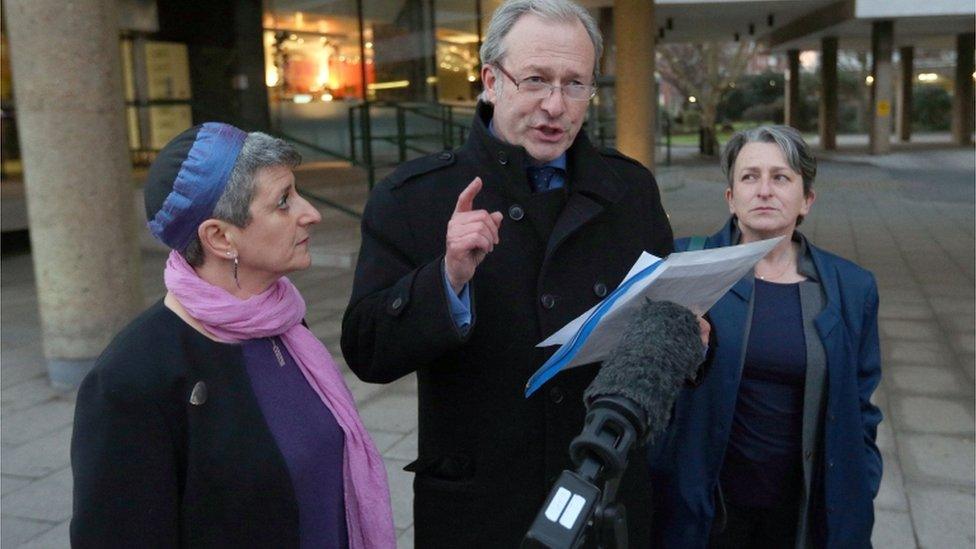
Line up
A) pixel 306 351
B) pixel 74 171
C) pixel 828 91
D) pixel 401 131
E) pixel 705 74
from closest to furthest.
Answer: pixel 306 351, pixel 74 171, pixel 401 131, pixel 828 91, pixel 705 74

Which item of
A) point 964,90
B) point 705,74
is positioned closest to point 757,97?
point 705,74

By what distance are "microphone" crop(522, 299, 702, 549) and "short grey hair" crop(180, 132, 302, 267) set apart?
2.69 feet

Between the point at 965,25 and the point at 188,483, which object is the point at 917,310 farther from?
the point at 965,25

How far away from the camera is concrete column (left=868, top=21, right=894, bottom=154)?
84.8 feet

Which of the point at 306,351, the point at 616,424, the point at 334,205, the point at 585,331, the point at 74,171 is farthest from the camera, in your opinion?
the point at 334,205

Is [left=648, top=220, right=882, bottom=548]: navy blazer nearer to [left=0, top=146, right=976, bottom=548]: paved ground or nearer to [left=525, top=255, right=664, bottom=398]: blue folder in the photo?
[left=525, top=255, right=664, bottom=398]: blue folder

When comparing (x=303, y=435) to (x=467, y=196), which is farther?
(x=303, y=435)

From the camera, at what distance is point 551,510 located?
39.6 inches

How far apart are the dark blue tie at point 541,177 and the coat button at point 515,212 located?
8 centimetres

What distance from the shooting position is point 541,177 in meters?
1.97

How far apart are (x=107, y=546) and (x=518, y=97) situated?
1134 millimetres

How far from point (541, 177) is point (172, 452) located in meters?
0.92

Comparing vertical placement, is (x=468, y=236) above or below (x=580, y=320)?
above

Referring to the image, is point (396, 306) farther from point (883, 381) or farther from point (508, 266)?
point (883, 381)
